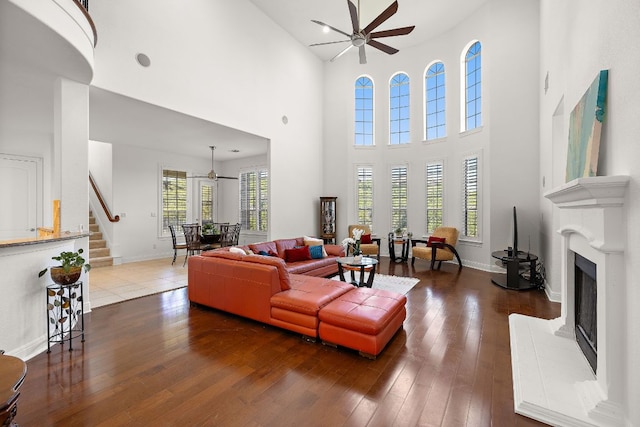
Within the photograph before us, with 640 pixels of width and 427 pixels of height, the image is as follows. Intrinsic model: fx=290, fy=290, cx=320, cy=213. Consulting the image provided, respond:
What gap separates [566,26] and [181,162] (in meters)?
8.87

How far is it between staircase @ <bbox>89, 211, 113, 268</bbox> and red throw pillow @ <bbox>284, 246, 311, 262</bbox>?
15.1 ft

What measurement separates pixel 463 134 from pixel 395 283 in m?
4.02

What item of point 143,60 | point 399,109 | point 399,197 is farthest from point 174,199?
point 399,109

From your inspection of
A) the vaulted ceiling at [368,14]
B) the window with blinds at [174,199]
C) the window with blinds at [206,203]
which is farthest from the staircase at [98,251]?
the vaulted ceiling at [368,14]

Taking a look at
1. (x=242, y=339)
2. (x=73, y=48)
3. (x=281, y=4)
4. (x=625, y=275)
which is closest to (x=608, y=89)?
(x=625, y=275)

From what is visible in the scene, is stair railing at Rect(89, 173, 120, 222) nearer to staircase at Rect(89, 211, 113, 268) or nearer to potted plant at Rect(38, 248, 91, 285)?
staircase at Rect(89, 211, 113, 268)

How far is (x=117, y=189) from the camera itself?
731 cm

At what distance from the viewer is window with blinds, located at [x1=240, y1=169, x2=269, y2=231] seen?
9.23 meters

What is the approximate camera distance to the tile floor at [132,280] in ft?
14.9

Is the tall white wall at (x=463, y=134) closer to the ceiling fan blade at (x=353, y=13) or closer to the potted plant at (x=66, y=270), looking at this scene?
the ceiling fan blade at (x=353, y=13)

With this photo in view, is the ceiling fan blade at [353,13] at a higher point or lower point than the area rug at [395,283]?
higher

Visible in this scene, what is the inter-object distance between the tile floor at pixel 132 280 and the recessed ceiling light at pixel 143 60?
11.7 ft

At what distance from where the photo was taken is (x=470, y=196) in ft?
22.1

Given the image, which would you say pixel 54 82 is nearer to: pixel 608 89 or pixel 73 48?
pixel 73 48
